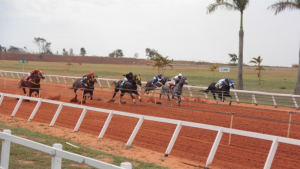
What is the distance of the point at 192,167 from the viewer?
7480mm

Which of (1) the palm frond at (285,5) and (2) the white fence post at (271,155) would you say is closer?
(2) the white fence post at (271,155)

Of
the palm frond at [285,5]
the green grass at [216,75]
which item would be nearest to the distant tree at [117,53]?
the green grass at [216,75]

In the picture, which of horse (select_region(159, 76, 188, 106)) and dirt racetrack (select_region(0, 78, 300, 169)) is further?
horse (select_region(159, 76, 188, 106))

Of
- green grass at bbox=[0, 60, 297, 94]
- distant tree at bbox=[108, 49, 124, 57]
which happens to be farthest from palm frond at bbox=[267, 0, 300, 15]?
distant tree at bbox=[108, 49, 124, 57]

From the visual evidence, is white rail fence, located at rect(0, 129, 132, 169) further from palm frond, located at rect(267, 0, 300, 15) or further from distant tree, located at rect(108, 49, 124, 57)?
distant tree, located at rect(108, 49, 124, 57)

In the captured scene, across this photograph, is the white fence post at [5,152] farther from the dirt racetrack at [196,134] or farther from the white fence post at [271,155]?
the white fence post at [271,155]

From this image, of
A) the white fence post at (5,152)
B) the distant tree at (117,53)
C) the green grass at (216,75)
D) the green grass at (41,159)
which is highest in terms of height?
the distant tree at (117,53)

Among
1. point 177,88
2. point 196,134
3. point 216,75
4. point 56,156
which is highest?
point 56,156

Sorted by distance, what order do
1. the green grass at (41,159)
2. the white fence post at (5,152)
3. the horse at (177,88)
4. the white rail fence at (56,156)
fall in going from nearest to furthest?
1. the white rail fence at (56,156)
2. the white fence post at (5,152)
3. the green grass at (41,159)
4. the horse at (177,88)

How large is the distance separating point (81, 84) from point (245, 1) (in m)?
14.9

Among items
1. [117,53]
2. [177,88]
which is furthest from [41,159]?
[117,53]

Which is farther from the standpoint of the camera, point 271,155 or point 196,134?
point 196,134

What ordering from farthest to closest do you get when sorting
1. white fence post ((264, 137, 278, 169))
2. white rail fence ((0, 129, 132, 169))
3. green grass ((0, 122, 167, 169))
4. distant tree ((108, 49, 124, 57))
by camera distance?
1. distant tree ((108, 49, 124, 57))
2. white fence post ((264, 137, 278, 169))
3. green grass ((0, 122, 167, 169))
4. white rail fence ((0, 129, 132, 169))

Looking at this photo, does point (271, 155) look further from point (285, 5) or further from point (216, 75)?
point (216, 75)
